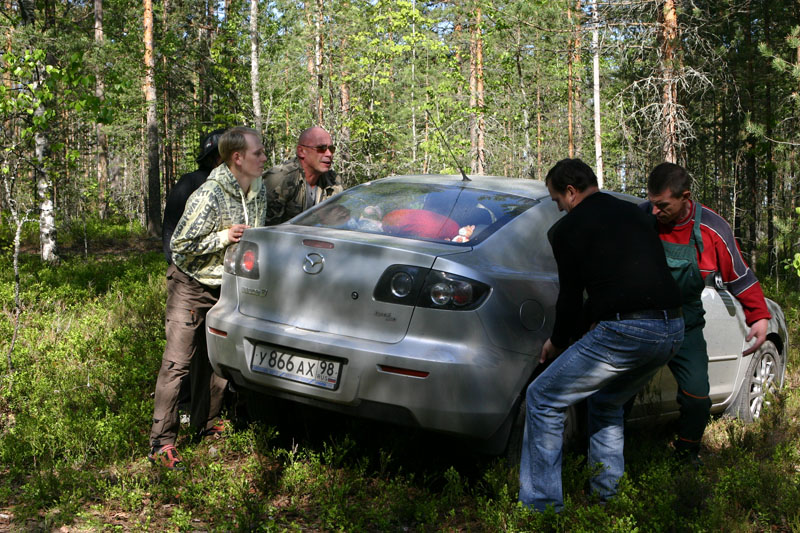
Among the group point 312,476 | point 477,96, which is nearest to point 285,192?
point 312,476

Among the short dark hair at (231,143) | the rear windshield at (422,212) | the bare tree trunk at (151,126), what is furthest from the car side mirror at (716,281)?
the bare tree trunk at (151,126)

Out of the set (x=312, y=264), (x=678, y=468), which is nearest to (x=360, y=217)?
(x=312, y=264)

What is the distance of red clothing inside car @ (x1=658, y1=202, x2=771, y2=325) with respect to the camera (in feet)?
13.2

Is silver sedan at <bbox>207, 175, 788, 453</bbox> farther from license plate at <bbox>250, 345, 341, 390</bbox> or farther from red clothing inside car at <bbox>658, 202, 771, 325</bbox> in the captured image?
red clothing inside car at <bbox>658, 202, 771, 325</bbox>

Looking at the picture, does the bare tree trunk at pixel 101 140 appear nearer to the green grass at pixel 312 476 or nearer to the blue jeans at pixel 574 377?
the green grass at pixel 312 476

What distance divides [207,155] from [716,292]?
3.63 metres

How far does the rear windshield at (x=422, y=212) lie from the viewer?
12.6 ft

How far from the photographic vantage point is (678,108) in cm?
1337

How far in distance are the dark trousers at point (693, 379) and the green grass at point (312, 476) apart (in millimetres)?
326

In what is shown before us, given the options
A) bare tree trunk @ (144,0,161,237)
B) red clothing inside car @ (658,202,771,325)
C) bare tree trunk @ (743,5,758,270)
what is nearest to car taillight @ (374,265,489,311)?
red clothing inside car @ (658,202,771,325)

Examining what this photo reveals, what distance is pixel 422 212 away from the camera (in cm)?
411

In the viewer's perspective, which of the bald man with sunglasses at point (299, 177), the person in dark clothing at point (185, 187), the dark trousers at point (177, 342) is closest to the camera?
the dark trousers at point (177, 342)

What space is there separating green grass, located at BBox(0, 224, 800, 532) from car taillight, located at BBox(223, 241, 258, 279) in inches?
38.5

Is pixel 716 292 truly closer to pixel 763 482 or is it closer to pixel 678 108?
pixel 763 482
